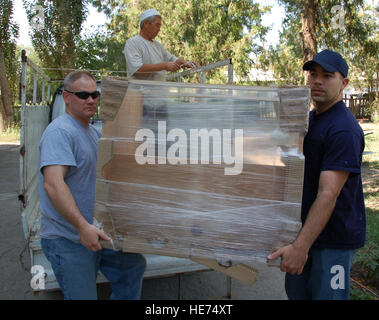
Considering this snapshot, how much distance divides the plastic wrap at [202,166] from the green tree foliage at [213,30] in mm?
12245

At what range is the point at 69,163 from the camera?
6.33 feet

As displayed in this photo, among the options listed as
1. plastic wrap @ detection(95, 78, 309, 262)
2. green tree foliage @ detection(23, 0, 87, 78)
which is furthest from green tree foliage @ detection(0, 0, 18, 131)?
plastic wrap @ detection(95, 78, 309, 262)

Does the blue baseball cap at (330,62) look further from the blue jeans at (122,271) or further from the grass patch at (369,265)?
the grass patch at (369,265)

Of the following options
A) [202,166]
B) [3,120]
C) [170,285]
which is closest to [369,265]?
[170,285]

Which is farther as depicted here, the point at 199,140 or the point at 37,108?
the point at 37,108

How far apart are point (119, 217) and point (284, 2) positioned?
1018cm

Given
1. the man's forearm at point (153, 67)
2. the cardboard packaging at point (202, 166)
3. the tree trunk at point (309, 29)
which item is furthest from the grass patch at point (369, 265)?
the tree trunk at point (309, 29)

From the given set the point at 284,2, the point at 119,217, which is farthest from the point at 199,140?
the point at 284,2

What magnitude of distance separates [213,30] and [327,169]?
13611 mm

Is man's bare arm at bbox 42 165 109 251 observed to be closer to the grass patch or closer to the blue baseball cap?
the blue baseball cap

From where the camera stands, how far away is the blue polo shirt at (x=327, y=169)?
180cm

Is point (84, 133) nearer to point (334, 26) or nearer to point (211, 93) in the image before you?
point (211, 93)

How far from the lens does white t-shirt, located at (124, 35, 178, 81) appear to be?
2.97 meters

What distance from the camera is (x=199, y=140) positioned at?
1777 mm
